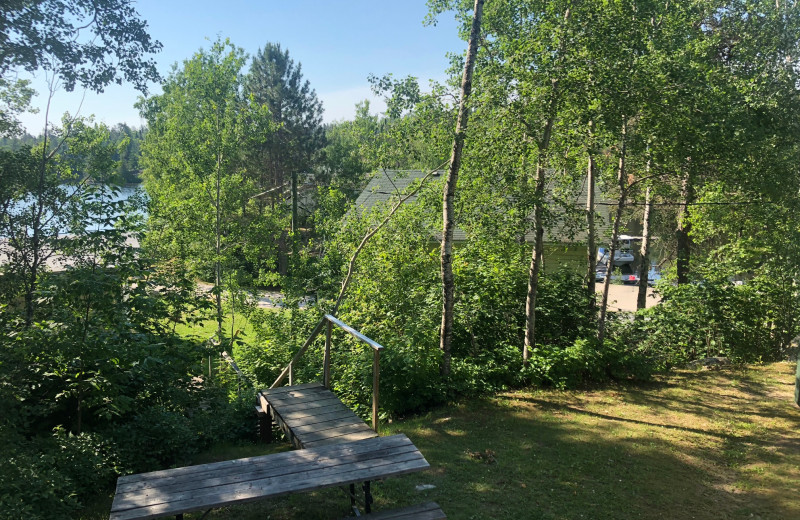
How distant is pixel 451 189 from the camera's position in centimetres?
713

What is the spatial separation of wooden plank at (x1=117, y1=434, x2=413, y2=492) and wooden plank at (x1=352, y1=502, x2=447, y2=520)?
Result: 428mm

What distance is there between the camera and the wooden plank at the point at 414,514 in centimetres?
350

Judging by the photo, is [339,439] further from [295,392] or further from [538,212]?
[538,212]

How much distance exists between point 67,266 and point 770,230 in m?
11.5

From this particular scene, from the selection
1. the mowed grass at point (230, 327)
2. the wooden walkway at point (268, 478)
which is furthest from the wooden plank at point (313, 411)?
the mowed grass at point (230, 327)

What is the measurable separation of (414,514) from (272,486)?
0.97 metres

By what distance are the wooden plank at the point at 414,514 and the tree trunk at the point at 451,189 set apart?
3.82 metres

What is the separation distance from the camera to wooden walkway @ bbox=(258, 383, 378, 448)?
476 centimetres

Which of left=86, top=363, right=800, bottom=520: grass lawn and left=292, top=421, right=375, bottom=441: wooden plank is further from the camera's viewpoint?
left=292, top=421, right=375, bottom=441: wooden plank

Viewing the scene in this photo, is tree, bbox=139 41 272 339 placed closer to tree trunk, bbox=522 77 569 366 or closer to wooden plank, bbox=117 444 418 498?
tree trunk, bbox=522 77 569 366

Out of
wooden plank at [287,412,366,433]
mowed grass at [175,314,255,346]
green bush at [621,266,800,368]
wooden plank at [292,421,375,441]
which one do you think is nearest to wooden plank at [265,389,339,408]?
wooden plank at [287,412,366,433]

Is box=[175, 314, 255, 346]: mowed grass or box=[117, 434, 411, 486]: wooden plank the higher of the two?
box=[117, 434, 411, 486]: wooden plank

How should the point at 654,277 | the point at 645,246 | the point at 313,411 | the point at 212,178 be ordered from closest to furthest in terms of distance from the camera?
the point at 313,411
the point at 645,246
the point at 212,178
the point at 654,277

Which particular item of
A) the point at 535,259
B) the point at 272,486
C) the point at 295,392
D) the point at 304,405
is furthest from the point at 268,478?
the point at 535,259
